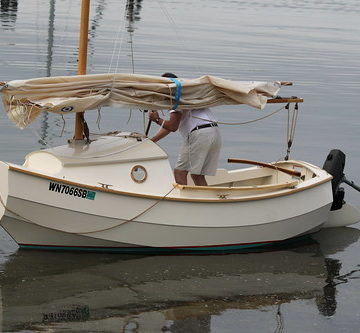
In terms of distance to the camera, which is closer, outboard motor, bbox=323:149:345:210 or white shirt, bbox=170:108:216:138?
white shirt, bbox=170:108:216:138

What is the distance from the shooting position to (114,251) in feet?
40.9

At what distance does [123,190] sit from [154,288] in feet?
4.37

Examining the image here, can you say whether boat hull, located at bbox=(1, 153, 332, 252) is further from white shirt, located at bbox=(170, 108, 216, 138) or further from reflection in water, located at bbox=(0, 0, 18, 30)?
reflection in water, located at bbox=(0, 0, 18, 30)

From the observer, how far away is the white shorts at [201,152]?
1273 cm

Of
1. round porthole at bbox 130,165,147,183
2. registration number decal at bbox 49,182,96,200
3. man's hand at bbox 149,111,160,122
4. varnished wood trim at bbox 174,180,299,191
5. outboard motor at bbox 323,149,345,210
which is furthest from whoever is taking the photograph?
outboard motor at bbox 323,149,345,210

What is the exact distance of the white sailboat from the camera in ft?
38.1

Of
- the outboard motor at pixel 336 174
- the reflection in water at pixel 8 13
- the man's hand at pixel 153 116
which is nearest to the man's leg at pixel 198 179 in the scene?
the man's hand at pixel 153 116

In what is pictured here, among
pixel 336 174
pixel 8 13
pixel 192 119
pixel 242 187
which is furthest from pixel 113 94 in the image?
pixel 8 13

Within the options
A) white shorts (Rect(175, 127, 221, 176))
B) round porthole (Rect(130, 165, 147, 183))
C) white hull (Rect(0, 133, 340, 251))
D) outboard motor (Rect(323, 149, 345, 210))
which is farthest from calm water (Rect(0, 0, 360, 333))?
round porthole (Rect(130, 165, 147, 183))

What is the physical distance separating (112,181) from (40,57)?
20.8m

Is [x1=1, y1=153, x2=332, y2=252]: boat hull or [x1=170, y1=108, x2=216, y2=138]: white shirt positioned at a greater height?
[x1=170, y1=108, x2=216, y2=138]: white shirt

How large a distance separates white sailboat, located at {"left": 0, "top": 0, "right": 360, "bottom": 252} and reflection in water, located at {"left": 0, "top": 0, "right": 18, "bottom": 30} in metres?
30.2

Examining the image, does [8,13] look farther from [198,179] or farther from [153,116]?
[198,179]

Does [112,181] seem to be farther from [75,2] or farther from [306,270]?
[75,2]
